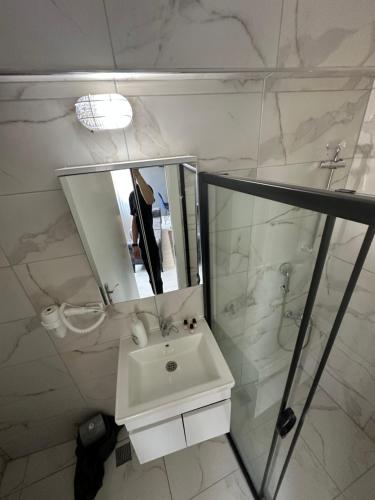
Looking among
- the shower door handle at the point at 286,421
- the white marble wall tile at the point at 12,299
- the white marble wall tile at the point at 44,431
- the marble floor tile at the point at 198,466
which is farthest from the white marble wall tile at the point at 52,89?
the marble floor tile at the point at 198,466

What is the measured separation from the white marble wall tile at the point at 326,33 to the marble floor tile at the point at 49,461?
2.59 meters

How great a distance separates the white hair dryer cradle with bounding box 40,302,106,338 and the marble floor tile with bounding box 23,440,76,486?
108 centimetres

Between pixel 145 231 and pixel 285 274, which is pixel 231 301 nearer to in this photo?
pixel 285 274

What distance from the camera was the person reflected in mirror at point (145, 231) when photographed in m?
0.91

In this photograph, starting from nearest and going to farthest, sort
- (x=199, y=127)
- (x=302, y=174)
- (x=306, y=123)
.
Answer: (x=199, y=127), (x=306, y=123), (x=302, y=174)

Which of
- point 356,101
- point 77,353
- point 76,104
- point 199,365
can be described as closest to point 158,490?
point 199,365

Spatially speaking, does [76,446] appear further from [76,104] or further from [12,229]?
[76,104]

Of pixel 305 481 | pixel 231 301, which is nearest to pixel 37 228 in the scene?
pixel 231 301

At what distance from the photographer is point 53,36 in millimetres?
640

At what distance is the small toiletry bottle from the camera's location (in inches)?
43.3

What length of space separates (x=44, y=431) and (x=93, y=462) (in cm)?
42

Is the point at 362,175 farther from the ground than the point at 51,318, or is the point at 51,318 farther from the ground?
the point at 362,175

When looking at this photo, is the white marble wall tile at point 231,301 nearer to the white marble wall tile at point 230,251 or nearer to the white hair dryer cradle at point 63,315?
the white marble wall tile at point 230,251

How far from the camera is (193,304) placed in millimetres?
1247
